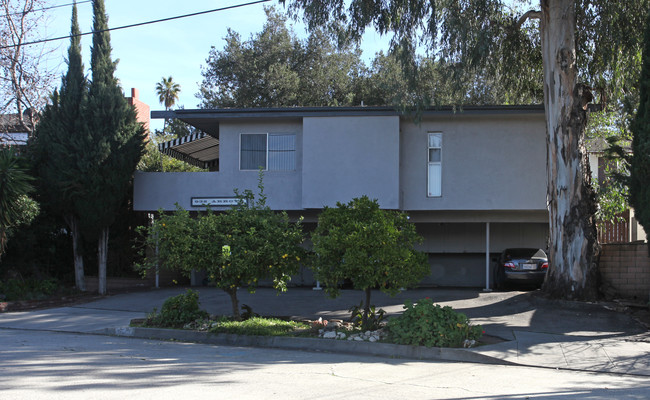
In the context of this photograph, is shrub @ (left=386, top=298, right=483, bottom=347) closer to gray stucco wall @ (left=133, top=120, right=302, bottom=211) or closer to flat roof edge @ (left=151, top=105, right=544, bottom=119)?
flat roof edge @ (left=151, top=105, right=544, bottom=119)

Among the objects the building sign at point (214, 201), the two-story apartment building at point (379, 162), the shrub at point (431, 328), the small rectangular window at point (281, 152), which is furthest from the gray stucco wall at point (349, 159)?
the shrub at point (431, 328)

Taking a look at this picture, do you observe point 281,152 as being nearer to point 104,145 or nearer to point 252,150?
point 252,150

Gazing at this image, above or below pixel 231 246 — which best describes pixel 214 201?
above

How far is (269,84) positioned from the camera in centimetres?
3391

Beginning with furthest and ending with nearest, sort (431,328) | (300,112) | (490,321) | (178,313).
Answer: (300,112)
(490,321)
(178,313)
(431,328)

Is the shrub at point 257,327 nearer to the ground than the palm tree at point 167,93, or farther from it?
nearer to the ground

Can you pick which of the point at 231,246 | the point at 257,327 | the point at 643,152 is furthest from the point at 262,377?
the point at 643,152

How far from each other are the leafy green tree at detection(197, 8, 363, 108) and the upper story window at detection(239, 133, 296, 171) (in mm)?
15889

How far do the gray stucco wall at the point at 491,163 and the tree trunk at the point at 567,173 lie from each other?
313cm

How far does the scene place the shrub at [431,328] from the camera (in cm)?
980

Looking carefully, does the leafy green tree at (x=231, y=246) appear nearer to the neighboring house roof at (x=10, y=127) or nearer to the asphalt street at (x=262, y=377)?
the asphalt street at (x=262, y=377)

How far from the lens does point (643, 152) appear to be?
38.3 feet

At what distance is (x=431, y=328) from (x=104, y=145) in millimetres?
12241

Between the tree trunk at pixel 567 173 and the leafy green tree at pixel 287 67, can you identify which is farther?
the leafy green tree at pixel 287 67
